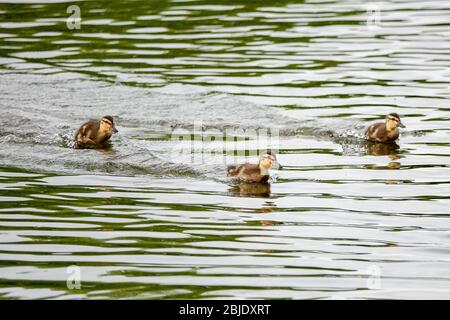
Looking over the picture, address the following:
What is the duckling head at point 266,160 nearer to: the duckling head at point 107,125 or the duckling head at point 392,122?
the duckling head at point 392,122

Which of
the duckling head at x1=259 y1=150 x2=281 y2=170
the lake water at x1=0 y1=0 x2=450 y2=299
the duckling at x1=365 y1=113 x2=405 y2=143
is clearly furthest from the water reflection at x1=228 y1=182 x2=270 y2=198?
the duckling at x1=365 y1=113 x2=405 y2=143

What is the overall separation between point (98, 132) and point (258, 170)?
2.52 metres

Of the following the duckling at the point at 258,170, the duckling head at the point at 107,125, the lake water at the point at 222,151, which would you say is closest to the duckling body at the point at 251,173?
the duckling at the point at 258,170

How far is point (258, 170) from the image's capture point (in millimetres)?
12125

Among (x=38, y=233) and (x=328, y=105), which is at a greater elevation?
(x=328, y=105)

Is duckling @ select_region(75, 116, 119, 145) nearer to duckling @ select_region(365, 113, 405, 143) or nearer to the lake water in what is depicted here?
the lake water

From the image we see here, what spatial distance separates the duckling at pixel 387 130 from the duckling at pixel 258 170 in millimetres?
2025

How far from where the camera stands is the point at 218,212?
10.8 m

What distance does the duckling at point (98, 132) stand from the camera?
13.7 m

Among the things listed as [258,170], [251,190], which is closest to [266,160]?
[258,170]

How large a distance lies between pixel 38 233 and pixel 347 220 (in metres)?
2.84

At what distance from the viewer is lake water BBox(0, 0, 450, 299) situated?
9117 mm
